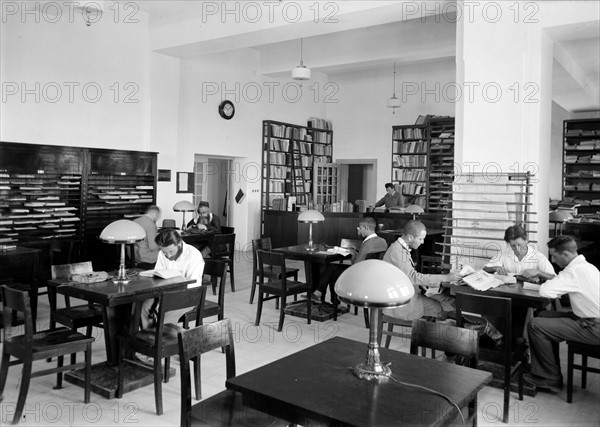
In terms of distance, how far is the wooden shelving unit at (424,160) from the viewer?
40.0ft

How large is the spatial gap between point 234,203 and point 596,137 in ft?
28.1

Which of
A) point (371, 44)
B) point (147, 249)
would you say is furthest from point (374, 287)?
point (371, 44)

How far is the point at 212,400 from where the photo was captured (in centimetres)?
284

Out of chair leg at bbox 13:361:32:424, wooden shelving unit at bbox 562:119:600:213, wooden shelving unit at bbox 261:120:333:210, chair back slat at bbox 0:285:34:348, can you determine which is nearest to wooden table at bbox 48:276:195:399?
chair back slat at bbox 0:285:34:348

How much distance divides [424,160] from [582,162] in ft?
11.9

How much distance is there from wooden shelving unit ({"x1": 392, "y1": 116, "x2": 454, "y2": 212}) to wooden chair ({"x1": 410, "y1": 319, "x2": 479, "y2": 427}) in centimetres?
906

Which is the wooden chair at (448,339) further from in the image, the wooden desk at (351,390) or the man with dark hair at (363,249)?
the man with dark hair at (363,249)

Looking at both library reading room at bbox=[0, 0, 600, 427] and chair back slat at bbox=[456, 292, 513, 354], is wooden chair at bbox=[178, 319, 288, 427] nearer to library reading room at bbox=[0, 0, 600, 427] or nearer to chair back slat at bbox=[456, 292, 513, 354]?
library reading room at bbox=[0, 0, 600, 427]

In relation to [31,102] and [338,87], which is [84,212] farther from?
[338,87]

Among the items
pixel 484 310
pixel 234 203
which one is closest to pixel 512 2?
pixel 484 310

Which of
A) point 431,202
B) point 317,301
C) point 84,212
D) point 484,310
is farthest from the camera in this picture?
point 431,202

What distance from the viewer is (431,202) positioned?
1238 centimetres

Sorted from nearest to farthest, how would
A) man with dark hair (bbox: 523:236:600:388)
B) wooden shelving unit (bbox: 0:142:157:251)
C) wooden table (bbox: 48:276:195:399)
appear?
man with dark hair (bbox: 523:236:600:388)
wooden table (bbox: 48:276:195:399)
wooden shelving unit (bbox: 0:142:157:251)

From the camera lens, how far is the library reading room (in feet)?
9.82
